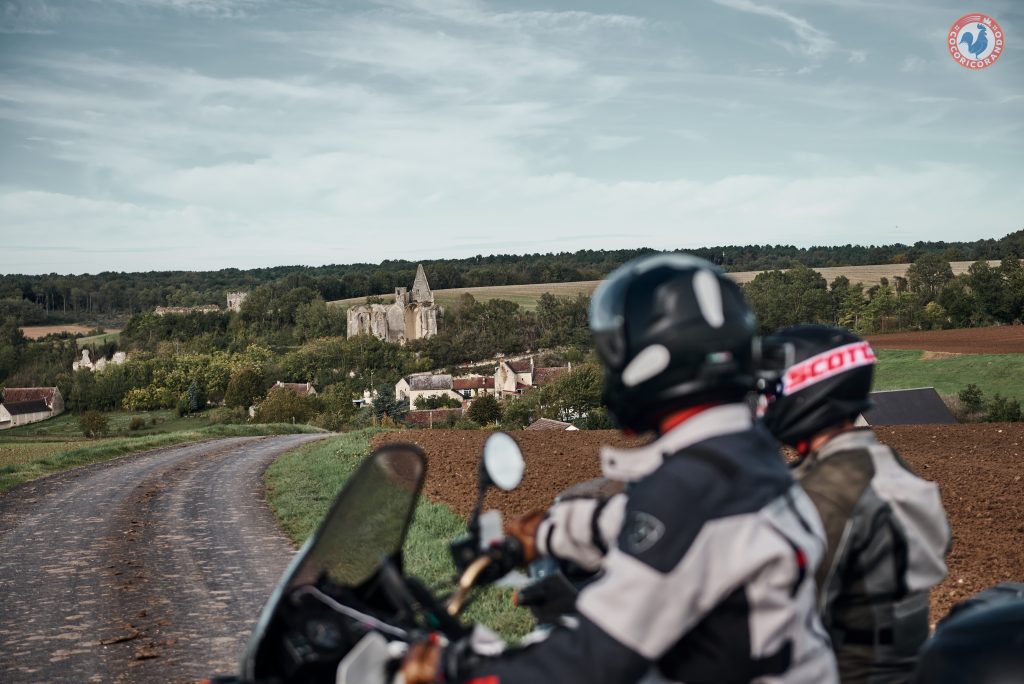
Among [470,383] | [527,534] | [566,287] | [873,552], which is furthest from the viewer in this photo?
[566,287]

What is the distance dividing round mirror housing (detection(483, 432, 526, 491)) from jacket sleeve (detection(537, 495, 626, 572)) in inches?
6.7

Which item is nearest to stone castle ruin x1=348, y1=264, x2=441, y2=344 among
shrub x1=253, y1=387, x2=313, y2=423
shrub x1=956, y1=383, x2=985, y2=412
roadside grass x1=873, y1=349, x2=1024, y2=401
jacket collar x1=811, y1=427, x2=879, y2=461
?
shrub x1=253, y1=387, x2=313, y2=423

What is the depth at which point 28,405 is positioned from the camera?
78250mm

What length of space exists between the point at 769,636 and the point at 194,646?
22.8ft

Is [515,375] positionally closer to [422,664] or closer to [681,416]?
[681,416]

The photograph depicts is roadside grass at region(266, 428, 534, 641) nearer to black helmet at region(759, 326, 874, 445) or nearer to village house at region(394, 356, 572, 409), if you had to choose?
black helmet at region(759, 326, 874, 445)

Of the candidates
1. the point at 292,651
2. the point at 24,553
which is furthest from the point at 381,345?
the point at 292,651

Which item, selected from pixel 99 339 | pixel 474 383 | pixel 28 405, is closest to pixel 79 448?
pixel 28 405

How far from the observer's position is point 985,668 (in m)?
2.48

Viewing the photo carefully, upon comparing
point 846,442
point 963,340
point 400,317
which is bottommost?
point 963,340

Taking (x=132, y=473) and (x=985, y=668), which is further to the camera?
(x=132, y=473)

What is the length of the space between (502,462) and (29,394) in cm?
8811

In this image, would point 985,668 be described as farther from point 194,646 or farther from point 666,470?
point 194,646

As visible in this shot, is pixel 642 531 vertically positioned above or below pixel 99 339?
above
